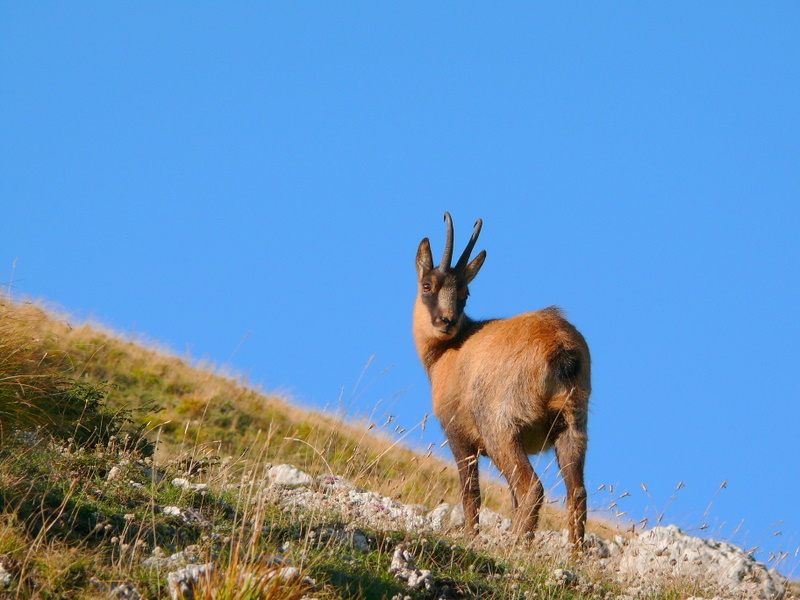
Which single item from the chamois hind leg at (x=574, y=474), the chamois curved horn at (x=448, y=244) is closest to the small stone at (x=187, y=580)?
the chamois hind leg at (x=574, y=474)

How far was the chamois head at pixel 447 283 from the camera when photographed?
9.79 metres

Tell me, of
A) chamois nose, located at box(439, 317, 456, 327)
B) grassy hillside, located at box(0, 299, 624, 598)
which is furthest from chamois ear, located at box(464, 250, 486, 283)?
grassy hillside, located at box(0, 299, 624, 598)

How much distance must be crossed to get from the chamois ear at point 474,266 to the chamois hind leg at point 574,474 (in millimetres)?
3571

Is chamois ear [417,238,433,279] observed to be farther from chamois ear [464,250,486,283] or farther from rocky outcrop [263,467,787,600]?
rocky outcrop [263,467,787,600]

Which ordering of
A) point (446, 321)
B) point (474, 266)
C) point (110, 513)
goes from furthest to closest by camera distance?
point (474, 266), point (446, 321), point (110, 513)

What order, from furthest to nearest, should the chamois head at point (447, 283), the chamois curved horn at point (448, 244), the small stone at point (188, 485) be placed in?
the chamois curved horn at point (448, 244) → the chamois head at point (447, 283) → the small stone at point (188, 485)

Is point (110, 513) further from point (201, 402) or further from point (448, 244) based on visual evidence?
point (201, 402)

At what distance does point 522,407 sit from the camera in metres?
7.59

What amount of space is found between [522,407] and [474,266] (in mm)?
3500

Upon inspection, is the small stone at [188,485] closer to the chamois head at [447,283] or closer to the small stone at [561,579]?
the small stone at [561,579]

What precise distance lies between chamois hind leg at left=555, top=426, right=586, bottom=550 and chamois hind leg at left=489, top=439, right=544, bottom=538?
0.24m

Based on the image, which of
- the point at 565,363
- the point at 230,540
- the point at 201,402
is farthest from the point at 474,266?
the point at 201,402

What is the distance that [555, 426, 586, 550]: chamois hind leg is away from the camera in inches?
280

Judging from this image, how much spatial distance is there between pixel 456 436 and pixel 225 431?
8.23 metres
